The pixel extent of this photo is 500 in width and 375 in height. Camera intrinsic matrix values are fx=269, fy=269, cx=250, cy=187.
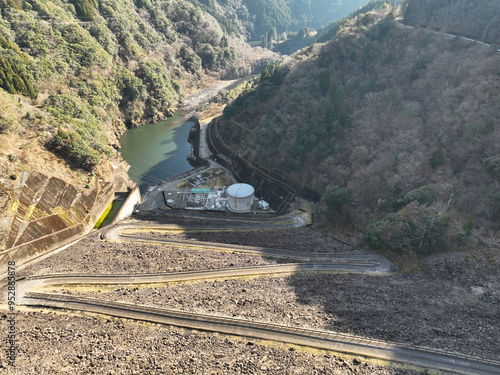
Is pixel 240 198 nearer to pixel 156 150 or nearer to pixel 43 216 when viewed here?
pixel 43 216

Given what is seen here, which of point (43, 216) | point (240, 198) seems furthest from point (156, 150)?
point (43, 216)

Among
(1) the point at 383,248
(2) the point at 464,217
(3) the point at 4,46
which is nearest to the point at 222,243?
(1) the point at 383,248

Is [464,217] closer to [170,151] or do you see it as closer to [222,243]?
[222,243]

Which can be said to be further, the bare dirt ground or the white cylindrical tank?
the white cylindrical tank

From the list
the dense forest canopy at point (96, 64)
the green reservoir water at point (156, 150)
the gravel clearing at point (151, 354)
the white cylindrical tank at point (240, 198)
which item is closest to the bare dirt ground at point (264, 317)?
the gravel clearing at point (151, 354)

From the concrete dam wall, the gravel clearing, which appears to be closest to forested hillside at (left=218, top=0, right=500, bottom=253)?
the gravel clearing

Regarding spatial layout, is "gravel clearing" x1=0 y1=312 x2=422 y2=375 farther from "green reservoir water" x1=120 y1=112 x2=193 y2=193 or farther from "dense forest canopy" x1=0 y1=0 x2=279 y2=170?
"green reservoir water" x1=120 y1=112 x2=193 y2=193
